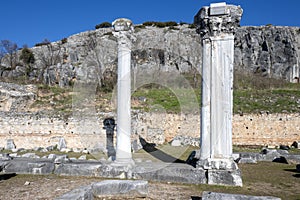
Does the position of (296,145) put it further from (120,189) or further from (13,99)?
(13,99)

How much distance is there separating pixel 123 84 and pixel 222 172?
3.92 metres

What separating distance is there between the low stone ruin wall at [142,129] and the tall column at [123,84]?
7639mm

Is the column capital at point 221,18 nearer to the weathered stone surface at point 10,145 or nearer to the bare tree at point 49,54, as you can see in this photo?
the weathered stone surface at point 10,145

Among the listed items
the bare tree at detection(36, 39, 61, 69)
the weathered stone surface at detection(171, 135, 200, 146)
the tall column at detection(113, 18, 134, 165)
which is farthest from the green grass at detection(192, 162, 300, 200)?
the bare tree at detection(36, 39, 61, 69)

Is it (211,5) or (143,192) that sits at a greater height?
(211,5)

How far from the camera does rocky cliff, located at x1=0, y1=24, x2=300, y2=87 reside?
39.3 m

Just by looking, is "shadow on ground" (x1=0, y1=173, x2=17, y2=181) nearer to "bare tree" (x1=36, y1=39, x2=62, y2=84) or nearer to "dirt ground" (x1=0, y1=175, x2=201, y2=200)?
"dirt ground" (x1=0, y1=175, x2=201, y2=200)

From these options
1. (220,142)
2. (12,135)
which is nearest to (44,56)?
(12,135)

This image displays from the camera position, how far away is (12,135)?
714 inches

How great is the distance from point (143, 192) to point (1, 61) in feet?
174

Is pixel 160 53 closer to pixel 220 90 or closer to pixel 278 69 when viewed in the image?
pixel 278 69

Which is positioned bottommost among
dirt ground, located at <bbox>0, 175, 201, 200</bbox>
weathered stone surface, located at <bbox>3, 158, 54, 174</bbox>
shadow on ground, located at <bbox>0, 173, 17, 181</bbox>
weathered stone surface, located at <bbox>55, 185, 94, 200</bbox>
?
shadow on ground, located at <bbox>0, 173, 17, 181</bbox>

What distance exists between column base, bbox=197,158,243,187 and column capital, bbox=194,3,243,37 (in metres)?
3.59

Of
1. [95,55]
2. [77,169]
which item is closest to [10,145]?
[77,169]
